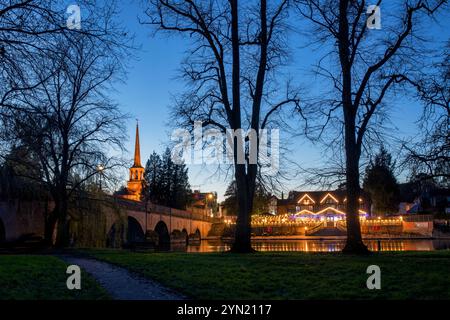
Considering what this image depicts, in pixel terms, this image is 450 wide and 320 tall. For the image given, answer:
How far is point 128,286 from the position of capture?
10492 mm

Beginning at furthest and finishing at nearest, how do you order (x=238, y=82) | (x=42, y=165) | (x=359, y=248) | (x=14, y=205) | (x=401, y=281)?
(x=14, y=205), (x=42, y=165), (x=238, y=82), (x=359, y=248), (x=401, y=281)

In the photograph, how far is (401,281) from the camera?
32.7 feet

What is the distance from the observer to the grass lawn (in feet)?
29.0

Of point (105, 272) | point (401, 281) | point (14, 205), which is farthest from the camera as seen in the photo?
point (14, 205)

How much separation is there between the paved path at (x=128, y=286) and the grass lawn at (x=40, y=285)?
293 millimetres

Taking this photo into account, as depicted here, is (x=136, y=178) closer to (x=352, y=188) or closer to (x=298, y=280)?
(x=352, y=188)

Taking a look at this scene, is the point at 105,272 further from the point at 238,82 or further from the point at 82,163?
the point at 82,163

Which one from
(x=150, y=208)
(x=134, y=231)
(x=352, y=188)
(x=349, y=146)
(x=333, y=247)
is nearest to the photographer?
(x=352, y=188)

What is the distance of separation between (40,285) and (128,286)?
1.89 m

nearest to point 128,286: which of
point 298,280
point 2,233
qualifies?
point 298,280

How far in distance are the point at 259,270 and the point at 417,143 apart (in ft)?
28.7

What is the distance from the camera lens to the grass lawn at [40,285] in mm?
8828
